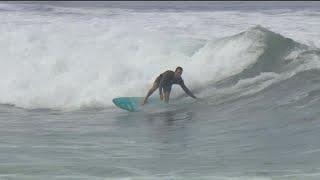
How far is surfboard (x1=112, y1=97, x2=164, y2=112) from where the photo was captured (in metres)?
15.4

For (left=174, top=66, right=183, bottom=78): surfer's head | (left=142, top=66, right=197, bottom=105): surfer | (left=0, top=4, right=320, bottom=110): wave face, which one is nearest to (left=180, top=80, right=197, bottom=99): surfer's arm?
(left=142, top=66, right=197, bottom=105): surfer

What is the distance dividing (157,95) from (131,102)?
2.91ft

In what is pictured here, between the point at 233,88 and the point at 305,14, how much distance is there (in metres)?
9.45

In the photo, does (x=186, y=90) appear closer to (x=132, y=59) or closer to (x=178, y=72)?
(x=178, y=72)

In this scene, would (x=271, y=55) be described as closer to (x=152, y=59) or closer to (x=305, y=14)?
(x=152, y=59)

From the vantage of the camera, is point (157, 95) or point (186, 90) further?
point (157, 95)

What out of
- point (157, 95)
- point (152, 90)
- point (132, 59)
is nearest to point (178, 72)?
point (152, 90)

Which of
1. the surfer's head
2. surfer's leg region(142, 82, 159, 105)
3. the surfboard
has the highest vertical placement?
the surfer's head

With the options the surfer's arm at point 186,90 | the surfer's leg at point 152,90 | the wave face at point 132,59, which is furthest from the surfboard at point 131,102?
the wave face at point 132,59

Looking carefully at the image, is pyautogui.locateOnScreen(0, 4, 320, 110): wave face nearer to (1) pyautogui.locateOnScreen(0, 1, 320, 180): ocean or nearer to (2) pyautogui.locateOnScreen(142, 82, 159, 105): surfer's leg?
(1) pyautogui.locateOnScreen(0, 1, 320, 180): ocean

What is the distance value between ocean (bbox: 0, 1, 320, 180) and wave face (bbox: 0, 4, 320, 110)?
0.03 m

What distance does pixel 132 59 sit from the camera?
18.9 meters

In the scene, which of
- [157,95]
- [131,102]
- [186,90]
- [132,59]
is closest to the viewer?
[131,102]

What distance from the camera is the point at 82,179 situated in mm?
8906
